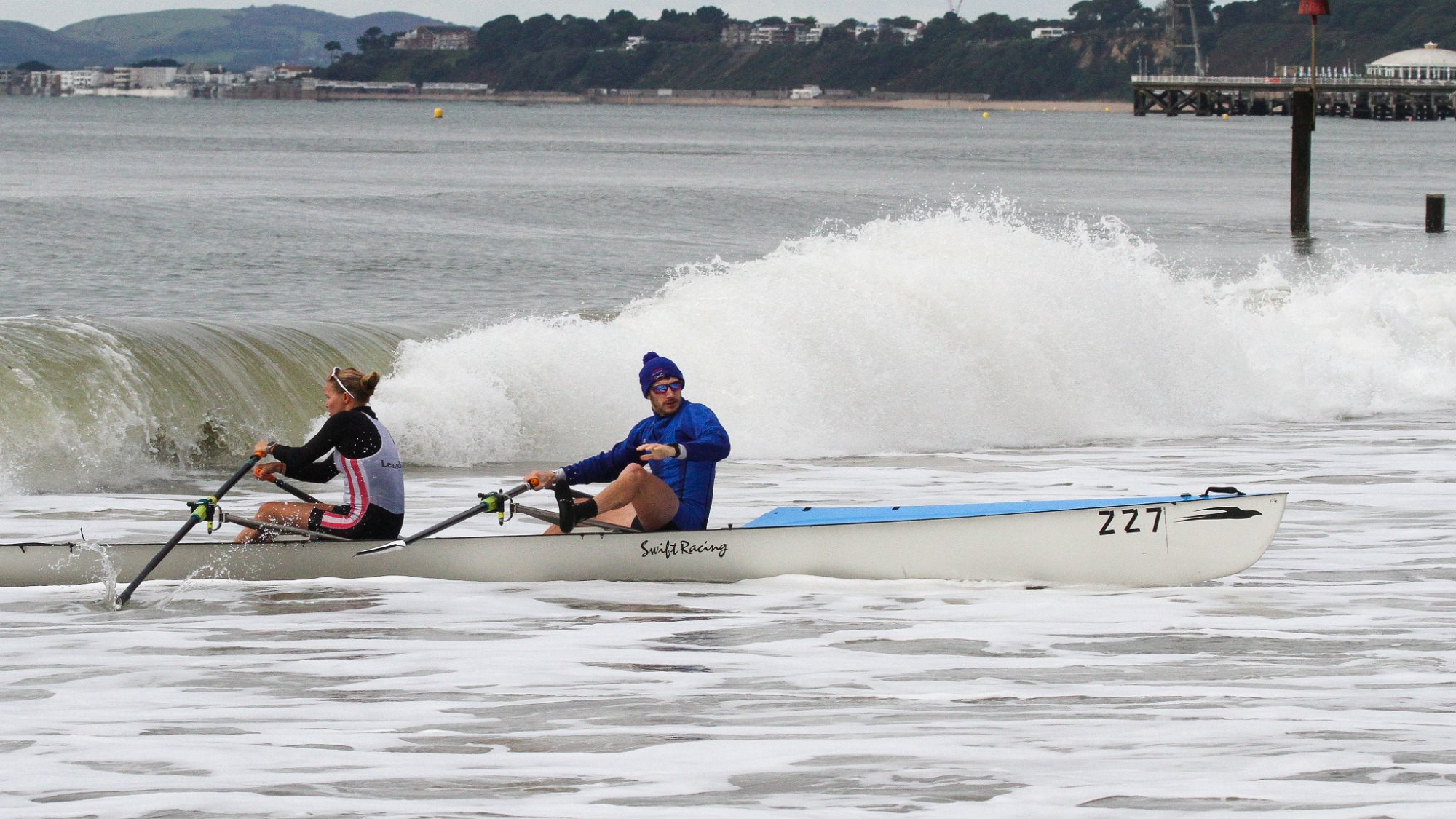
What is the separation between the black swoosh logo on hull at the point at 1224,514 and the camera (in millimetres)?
8047

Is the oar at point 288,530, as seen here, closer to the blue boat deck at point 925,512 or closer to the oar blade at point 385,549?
the oar blade at point 385,549

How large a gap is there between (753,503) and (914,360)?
15.0 feet

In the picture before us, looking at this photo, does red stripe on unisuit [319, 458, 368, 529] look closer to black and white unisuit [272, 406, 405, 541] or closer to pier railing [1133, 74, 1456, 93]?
black and white unisuit [272, 406, 405, 541]

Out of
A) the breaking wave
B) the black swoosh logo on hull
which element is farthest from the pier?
the black swoosh logo on hull

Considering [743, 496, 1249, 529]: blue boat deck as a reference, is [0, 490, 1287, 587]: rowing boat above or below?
below

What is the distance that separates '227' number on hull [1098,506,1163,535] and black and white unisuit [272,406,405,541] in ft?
10.9

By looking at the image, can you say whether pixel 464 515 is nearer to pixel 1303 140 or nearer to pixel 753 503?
pixel 753 503

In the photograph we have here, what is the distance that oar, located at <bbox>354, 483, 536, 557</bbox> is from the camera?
8.14 metres

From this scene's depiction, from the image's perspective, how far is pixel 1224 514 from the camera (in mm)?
8055

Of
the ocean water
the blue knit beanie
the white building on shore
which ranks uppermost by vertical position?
the white building on shore

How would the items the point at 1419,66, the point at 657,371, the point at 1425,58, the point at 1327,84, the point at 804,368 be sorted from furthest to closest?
the point at 1425,58
the point at 1419,66
the point at 1327,84
the point at 804,368
the point at 657,371

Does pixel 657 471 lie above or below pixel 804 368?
above

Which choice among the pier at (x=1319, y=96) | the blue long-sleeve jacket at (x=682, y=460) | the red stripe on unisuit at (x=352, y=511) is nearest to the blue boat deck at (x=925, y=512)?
the blue long-sleeve jacket at (x=682, y=460)

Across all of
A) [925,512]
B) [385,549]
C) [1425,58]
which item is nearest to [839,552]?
[925,512]
